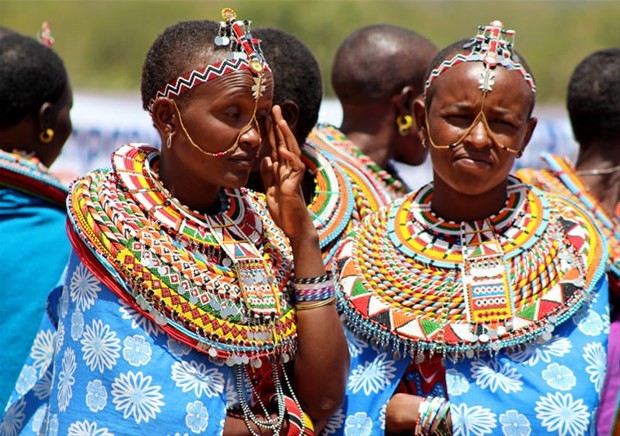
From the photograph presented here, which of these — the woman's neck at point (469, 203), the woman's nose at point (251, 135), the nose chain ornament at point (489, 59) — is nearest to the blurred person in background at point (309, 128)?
the woman's neck at point (469, 203)

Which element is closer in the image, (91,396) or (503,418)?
(91,396)

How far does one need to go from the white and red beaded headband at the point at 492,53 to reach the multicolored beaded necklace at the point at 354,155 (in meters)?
1.17

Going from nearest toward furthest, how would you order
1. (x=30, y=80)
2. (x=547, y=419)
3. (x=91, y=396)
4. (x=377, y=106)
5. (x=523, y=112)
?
1. (x=91, y=396)
2. (x=547, y=419)
3. (x=523, y=112)
4. (x=30, y=80)
5. (x=377, y=106)

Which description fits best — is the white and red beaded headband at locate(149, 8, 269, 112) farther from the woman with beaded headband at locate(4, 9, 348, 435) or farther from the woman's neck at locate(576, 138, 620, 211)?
the woman's neck at locate(576, 138, 620, 211)

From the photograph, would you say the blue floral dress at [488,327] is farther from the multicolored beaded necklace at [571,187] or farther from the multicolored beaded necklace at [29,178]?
the multicolored beaded necklace at [29,178]

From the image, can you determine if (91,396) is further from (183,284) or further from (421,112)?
(421,112)

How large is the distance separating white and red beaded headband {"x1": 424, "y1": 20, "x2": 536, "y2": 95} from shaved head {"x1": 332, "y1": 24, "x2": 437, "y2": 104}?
143 cm

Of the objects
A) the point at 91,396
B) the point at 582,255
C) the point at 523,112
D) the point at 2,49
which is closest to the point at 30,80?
the point at 2,49

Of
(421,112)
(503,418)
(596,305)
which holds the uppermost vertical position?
(421,112)

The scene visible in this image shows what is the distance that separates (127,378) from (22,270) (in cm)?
136

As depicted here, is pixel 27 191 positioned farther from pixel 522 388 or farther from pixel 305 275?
pixel 522 388

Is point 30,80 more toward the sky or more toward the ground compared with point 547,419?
more toward the sky

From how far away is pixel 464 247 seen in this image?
3633mm

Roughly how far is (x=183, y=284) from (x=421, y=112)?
1.21m
